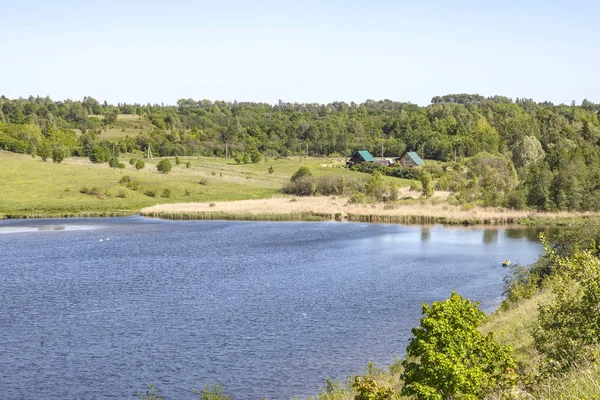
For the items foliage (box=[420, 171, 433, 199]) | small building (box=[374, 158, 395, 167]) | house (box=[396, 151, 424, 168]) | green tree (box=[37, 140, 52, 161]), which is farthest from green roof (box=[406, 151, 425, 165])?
green tree (box=[37, 140, 52, 161])

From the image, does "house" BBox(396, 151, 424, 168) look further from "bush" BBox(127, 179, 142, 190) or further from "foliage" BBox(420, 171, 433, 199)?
"bush" BBox(127, 179, 142, 190)

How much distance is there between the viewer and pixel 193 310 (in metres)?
46.3

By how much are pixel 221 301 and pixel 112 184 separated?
86.0 metres

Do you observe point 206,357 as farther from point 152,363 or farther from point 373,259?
point 373,259

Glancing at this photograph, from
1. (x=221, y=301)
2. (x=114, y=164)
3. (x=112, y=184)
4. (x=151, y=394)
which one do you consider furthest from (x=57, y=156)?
(x=151, y=394)

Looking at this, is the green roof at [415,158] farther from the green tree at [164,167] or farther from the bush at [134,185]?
the bush at [134,185]

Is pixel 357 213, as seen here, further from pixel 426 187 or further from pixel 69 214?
pixel 69 214

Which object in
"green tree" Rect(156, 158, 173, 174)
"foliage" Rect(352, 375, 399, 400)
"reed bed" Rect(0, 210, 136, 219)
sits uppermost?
"green tree" Rect(156, 158, 173, 174)

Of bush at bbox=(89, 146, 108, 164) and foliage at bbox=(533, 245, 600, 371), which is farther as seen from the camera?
bush at bbox=(89, 146, 108, 164)

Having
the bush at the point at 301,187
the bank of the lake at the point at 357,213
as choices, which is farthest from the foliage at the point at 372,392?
the bush at the point at 301,187

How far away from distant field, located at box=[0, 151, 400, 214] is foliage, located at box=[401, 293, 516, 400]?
322 feet

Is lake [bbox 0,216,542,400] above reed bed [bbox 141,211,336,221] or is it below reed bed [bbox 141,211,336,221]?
below

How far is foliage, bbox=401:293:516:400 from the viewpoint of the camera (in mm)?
19469

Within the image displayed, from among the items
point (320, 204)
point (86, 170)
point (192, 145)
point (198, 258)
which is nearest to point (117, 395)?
point (198, 258)
